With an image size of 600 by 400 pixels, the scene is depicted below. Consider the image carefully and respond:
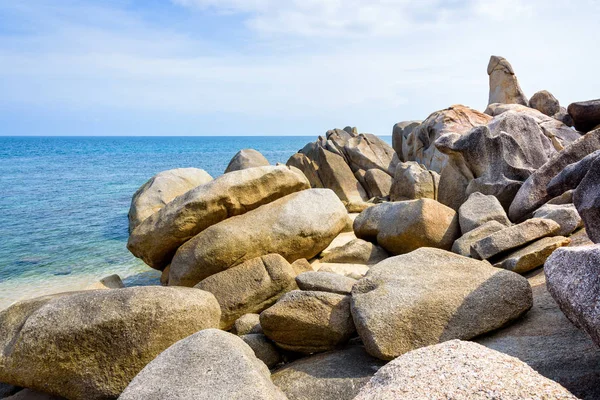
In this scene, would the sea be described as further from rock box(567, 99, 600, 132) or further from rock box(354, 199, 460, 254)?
rock box(567, 99, 600, 132)

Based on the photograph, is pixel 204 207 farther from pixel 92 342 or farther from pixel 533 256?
pixel 533 256

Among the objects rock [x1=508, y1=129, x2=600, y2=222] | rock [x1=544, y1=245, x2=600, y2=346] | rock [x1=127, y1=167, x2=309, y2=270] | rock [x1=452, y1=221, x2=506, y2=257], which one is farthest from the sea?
rock [x1=544, y1=245, x2=600, y2=346]

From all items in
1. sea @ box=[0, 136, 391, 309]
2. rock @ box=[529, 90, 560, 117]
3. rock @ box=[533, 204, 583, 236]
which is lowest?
sea @ box=[0, 136, 391, 309]

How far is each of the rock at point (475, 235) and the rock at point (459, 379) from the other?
452 centimetres

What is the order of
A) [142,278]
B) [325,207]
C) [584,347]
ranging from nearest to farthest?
[584,347], [325,207], [142,278]

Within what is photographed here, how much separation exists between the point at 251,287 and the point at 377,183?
37.7ft

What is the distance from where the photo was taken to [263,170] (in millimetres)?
9305

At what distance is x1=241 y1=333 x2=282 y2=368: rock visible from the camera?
5.49 meters

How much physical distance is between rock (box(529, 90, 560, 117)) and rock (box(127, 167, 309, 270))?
17776 millimetres

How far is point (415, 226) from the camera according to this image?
8.56 m

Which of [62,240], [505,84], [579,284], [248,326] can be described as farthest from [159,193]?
[505,84]

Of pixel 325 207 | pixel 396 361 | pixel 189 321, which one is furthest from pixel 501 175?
pixel 396 361

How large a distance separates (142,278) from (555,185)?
9089 mm

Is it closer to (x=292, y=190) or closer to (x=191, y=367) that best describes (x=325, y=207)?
(x=292, y=190)
